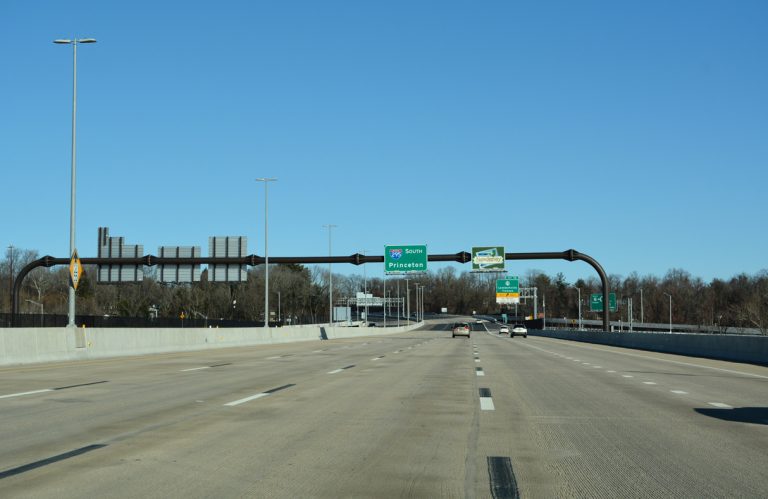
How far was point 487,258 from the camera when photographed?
62.1 m

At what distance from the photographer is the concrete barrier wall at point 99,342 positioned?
80.5 ft

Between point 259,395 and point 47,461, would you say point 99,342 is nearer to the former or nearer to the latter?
point 259,395

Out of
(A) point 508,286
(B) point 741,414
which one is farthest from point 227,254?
(A) point 508,286

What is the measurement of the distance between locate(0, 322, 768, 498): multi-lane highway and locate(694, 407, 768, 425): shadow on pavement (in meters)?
0.02

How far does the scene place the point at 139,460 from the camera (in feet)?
25.5

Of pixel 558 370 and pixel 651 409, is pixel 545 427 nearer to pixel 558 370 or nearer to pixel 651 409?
pixel 651 409

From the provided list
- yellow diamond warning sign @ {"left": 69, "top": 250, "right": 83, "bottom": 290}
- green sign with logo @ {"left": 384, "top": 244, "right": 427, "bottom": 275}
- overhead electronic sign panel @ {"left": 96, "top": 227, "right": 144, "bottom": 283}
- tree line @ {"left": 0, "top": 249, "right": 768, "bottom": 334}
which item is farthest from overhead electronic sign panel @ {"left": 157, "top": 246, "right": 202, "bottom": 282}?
tree line @ {"left": 0, "top": 249, "right": 768, "bottom": 334}

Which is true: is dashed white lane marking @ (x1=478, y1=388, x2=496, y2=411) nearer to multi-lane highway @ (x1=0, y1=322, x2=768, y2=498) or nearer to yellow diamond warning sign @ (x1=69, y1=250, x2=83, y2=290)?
multi-lane highway @ (x1=0, y1=322, x2=768, y2=498)

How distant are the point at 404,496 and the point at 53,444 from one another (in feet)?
14.2

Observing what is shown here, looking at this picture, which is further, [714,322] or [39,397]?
[714,322]

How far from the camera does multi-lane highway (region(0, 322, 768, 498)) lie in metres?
6.73

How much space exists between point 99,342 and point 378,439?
22940mm

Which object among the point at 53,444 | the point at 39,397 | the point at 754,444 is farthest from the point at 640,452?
the point at 39,397

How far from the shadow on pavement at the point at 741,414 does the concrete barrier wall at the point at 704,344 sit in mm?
17628
